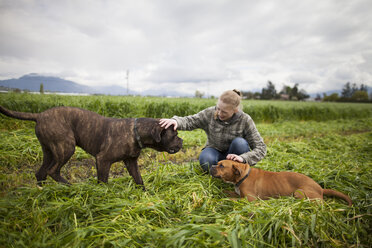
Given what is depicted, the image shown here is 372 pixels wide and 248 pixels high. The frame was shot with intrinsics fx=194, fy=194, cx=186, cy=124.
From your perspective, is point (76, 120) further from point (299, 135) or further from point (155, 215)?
point (299, 135)

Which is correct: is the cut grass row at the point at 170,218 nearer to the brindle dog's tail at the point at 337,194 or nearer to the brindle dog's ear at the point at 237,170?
the brindle dog's tail at the point at 337,194

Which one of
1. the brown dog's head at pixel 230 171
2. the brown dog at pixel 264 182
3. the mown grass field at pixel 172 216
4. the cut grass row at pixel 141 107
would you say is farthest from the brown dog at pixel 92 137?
the cut grass row at pixel 141 107

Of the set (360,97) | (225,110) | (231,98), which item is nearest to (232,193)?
(225,110)

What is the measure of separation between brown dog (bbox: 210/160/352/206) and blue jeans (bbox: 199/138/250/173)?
19.4 inches

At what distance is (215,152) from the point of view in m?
4.20

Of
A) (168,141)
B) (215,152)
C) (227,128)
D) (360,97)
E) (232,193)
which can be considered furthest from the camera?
(360,97)

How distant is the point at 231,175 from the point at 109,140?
6.80ft

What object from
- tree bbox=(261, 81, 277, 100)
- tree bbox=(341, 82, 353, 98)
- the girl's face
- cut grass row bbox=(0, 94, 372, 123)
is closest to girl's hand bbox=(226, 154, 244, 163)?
the girl's face

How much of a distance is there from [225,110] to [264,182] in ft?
4.62

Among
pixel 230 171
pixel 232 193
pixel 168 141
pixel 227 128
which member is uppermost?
pixel 227 128

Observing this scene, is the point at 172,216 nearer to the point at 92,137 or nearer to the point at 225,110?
the point at 92,137

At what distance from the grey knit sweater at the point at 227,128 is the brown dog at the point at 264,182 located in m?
0.43

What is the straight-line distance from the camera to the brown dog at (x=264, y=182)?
303 centimetres

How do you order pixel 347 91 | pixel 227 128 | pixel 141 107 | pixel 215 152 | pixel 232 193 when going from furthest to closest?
pixel 347 91 → pixel 141 107 → pixel 215 152 → pixel 227 128 → pixel 232 193
